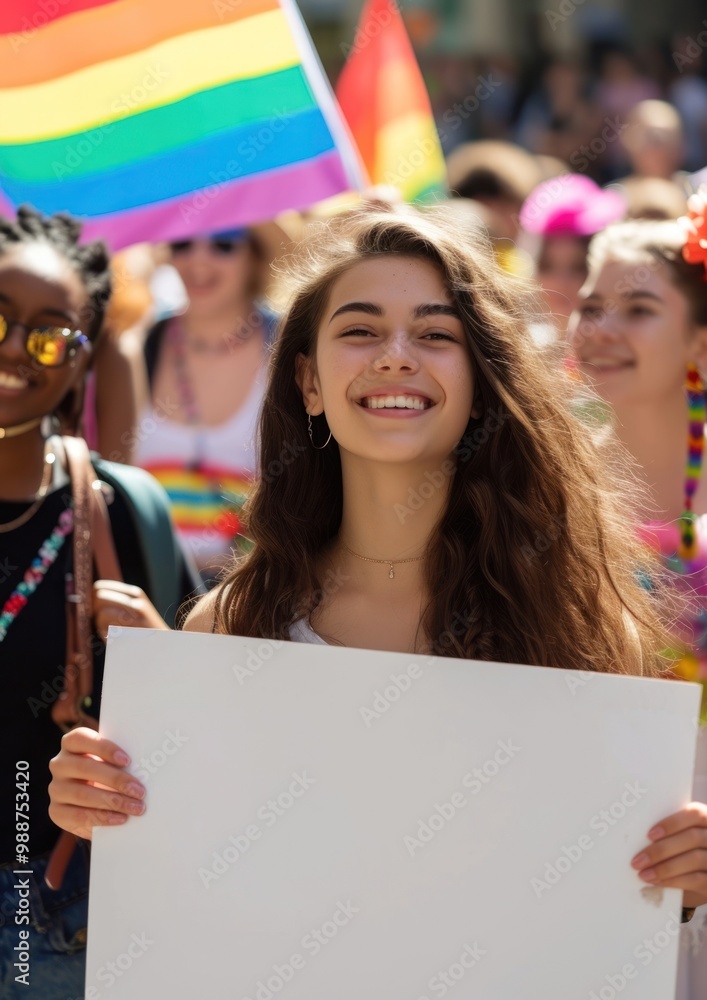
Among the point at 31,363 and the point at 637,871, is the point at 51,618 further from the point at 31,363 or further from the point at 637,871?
the point at 637,871

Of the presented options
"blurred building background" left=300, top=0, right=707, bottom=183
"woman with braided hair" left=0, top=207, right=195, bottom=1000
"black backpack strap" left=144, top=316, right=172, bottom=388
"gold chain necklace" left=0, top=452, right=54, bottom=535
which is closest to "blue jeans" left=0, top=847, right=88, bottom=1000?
"woman with braided hair" left=0, top=207, right=195, bottom=1000

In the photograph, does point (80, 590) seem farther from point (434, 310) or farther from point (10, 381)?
point (434, 310)

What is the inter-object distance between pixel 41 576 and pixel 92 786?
683 mm

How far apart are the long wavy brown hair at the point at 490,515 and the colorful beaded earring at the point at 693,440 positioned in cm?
70

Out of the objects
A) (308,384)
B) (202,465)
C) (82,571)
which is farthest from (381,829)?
(202,465)

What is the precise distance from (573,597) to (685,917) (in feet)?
1.64

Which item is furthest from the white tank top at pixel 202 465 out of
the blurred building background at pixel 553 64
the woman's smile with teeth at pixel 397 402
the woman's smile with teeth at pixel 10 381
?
the blurred building background at pixel 553 64

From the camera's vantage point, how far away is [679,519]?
294 centimetres

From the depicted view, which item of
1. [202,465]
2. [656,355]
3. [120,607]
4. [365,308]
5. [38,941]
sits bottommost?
[38,941]

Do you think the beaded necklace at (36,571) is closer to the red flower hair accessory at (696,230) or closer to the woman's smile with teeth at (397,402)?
the woman's smile with teeth at (397,402)

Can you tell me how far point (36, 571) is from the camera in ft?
8.01

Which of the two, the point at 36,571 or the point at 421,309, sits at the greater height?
the point at 421,309

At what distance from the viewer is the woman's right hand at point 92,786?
1.83 meters

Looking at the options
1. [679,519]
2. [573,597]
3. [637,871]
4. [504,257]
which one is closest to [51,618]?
[573,597]
